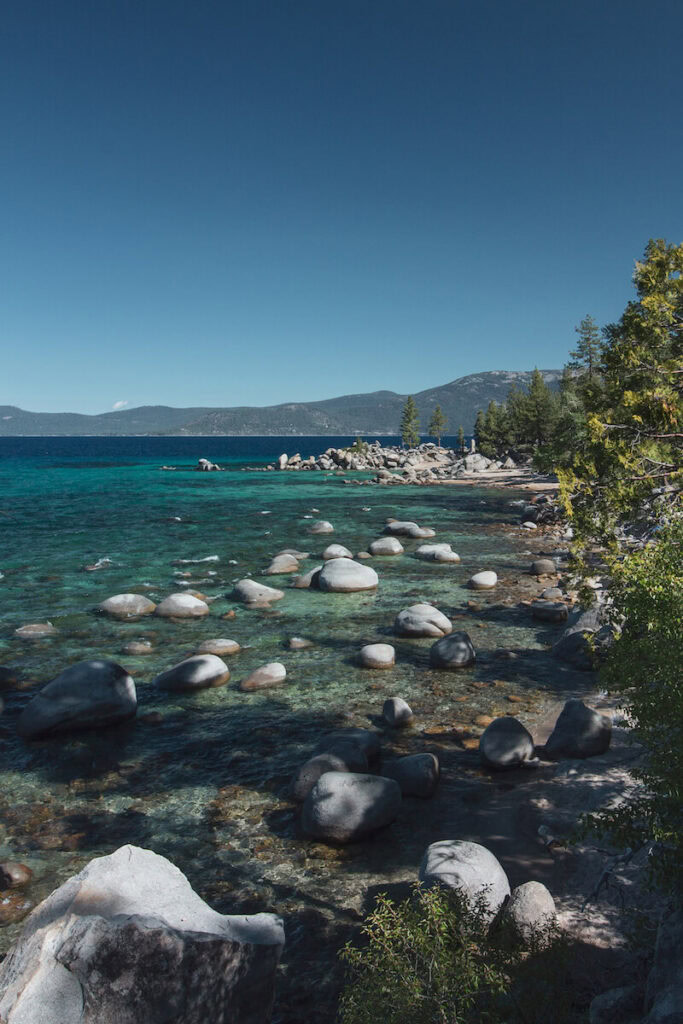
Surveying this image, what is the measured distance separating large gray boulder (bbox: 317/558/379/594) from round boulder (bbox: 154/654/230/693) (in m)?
8.53

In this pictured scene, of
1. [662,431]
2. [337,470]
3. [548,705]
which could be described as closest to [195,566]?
[548,705]

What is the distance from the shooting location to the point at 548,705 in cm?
1254

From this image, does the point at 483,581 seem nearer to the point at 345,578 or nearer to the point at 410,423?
the point at 345,578

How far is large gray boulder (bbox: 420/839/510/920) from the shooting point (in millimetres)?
6430

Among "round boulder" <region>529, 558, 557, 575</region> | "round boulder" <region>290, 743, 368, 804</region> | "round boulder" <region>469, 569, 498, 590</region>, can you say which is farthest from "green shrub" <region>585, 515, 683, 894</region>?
"round boulder" <region>529, 558, 557, 575</region>

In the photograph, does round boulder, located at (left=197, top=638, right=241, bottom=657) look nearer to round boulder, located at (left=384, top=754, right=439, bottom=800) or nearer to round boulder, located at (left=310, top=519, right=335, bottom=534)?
→ round boulder, located at (left=384, top=754, right=439, bottom=800)

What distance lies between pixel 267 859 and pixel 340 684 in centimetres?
595

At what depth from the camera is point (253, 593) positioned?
20969 millimetres

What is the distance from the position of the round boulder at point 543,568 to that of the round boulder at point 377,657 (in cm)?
1158

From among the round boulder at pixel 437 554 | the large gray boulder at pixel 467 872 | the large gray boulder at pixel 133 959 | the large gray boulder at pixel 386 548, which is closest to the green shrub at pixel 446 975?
the large gray boulder at pixel 467 872

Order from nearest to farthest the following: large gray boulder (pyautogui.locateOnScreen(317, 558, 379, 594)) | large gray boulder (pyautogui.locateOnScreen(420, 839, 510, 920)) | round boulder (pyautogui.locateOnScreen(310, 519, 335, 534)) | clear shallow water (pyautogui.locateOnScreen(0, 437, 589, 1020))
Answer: large gray boulder (pyautogui.locateOnScreen(420, 839, 510, 920))
clear shallow water (pyautogui.locateOnScreen(0, 437, 589, 1020))
large gray boulder (pyautogui.locateOnScreen(317, 558, 379, 594))
round boulder (pyautogui.locateOnScreen(310, 519, 335, 534))

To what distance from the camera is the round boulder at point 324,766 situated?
365 inches

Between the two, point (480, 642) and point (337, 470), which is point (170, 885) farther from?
point (337, 470)

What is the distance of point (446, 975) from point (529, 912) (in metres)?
2.33
